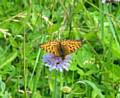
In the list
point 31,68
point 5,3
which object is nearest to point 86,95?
point 31,68

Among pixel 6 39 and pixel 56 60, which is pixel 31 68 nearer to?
pixel 6 39

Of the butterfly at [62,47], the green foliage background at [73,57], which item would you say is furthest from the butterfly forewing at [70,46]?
the green foliage background at [73,57]

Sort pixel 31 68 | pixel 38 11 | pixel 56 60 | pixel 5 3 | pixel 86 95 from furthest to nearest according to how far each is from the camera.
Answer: pixel 5 3
pixel 38 11
pixel 31 68
pixel 86 95
pixel 56 60

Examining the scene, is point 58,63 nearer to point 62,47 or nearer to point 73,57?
point 62,47

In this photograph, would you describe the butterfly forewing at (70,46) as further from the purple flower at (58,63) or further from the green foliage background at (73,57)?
the green foliage background at (73,57)

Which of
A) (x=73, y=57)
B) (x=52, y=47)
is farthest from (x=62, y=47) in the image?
(x=73, y=57)

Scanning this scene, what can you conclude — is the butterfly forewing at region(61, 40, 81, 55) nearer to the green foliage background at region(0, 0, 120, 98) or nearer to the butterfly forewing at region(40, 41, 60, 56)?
the butterfly forewing at region(40, 41, 60, 56)

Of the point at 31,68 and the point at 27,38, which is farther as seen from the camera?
the point at 27,38
